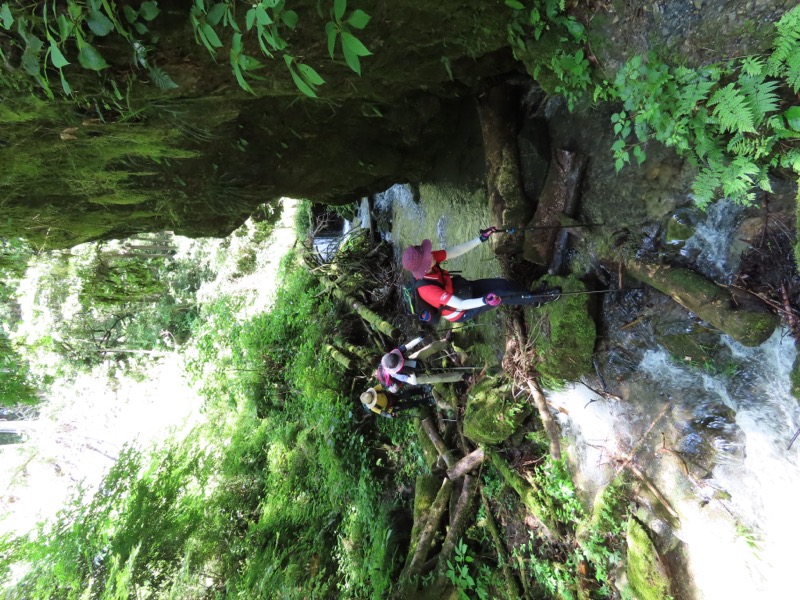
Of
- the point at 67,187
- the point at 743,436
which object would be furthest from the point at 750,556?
the point at 67,187

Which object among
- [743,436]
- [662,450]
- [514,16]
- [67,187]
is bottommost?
[662,450]

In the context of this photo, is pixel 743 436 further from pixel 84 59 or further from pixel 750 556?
pixel 84 59

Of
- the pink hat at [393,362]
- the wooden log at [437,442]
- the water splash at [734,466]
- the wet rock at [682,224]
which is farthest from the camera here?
the wooden log at [437,442]

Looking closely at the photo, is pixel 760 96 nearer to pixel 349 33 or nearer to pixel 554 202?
pixel 554 202

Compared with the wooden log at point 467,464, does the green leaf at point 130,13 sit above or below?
above

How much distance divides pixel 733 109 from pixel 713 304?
5.16 feet

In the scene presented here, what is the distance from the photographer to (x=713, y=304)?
367 cm

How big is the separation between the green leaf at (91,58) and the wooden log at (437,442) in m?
6.53

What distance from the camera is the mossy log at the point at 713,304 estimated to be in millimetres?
3439

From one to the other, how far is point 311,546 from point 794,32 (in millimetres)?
10207

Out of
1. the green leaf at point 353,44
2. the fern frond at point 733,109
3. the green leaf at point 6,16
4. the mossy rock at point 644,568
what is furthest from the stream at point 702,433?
the green leaf at point 6,16

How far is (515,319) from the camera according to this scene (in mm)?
6008

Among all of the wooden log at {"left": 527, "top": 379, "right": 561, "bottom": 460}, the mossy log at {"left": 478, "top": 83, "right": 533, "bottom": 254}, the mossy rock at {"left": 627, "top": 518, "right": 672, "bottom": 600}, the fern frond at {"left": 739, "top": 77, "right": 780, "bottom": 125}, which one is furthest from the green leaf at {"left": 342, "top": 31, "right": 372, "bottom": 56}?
the mossy rock at {"left": 627, "top": 518, "right": 672, "bottom": 600}

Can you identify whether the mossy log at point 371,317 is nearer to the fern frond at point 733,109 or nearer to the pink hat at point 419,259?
the pink hat at point 419,259
